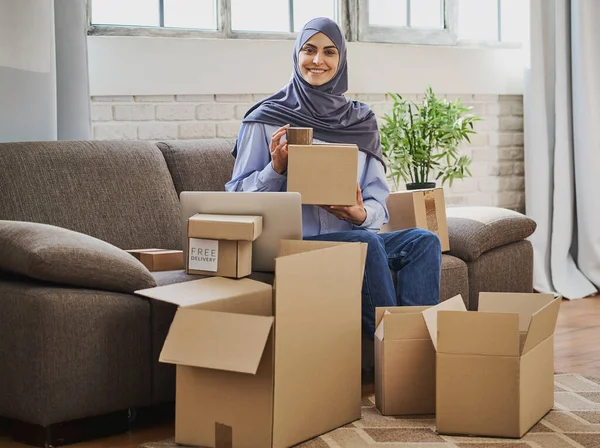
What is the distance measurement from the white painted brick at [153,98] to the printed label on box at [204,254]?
4.23 feet

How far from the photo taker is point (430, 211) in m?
3.47

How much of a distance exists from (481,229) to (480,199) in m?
1.38

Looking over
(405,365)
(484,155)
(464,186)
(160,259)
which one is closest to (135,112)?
(160,259)

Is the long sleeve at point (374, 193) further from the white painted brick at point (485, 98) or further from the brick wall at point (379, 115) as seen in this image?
the white painted brick at point (485, 98)

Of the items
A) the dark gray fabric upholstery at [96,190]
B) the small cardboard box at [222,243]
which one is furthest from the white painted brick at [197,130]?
the small cardboard box at [222,243]

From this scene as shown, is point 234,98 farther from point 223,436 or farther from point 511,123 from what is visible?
point 223,436

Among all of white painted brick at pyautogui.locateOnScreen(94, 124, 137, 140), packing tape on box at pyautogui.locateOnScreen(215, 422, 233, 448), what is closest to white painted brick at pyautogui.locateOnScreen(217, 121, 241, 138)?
white painted brick at pyautogui.locateOnScreen(94, 124, 137, 140)

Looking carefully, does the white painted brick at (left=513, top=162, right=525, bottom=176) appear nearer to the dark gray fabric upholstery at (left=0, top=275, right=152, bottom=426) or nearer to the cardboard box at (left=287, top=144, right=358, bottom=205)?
the cardboard box at (left=287, top=144, right=358, bottom=205)

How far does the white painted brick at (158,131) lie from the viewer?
3.72m

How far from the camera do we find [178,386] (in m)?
2.35

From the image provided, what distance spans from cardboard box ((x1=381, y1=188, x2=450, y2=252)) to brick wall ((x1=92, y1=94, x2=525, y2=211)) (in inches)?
33.2

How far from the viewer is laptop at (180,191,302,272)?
8.36ft

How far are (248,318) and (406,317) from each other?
20.7 inches

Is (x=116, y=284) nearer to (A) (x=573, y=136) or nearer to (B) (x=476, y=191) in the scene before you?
(B) (x=476, y=191)
